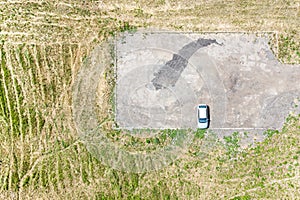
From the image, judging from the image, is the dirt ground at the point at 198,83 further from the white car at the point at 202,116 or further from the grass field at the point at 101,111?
the grass field at the point at 101,111

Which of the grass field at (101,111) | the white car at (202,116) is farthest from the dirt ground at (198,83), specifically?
the grass field at (101,111)

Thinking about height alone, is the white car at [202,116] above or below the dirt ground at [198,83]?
below

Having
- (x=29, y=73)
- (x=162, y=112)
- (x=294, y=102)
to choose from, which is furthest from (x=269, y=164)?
(x=29, y=73)

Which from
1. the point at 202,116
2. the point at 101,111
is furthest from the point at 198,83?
the point at 101,111

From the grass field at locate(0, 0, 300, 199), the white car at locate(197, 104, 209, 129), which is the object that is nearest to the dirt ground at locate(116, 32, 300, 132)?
the white car at locate(197, 104, 209, 129)

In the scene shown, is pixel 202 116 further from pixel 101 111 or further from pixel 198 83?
pixel 101 111

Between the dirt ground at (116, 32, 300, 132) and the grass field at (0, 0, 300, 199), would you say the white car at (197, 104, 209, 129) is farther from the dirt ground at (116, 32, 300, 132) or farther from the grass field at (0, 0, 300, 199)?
the grass field at (0, 0, 300, 199)

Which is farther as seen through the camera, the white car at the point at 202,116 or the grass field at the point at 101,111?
the grass field at the point at 101,111
